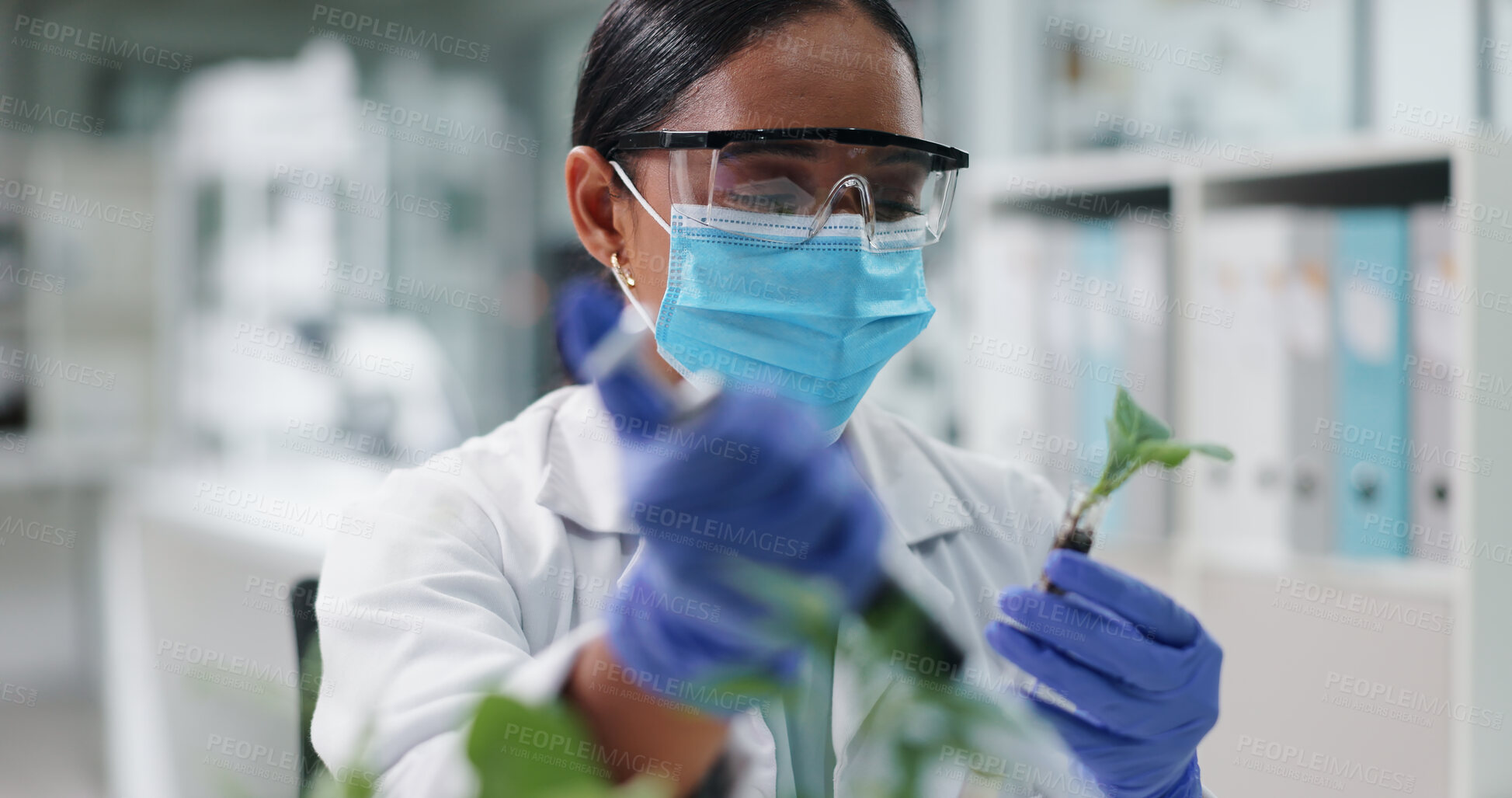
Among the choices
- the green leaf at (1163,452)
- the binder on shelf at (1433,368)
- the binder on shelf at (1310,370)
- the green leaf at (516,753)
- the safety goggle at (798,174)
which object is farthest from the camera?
the binder on shelf at (1310,370)

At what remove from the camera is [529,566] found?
41.1 inches

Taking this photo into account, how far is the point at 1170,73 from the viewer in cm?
283

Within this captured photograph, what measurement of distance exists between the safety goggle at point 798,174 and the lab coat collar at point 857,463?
0.24 m

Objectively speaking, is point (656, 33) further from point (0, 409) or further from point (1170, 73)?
point (0, 409)

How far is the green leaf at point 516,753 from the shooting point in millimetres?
358

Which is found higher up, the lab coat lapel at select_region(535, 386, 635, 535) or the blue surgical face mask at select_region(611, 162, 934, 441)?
the blue surgical face mask at select_region(611, 162, 934, 441)

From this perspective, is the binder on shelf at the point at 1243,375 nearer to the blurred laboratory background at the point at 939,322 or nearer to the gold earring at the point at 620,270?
the blurred laboratory background at the point at 939,322

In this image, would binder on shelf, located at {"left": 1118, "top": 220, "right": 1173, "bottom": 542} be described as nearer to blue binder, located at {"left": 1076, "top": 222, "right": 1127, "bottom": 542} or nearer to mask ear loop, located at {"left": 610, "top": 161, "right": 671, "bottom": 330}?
blue binder, located at {"left": 1076, "top": 222, "right": 1127, "bottom": 542}

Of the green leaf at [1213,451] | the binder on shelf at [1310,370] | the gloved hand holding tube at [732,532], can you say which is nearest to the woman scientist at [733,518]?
the gloved hand holding tube at [732,532]

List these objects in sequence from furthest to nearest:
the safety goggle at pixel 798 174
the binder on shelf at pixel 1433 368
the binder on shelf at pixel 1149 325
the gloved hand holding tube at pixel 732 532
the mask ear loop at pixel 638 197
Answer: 1. the binder on shelf at pixel 1149 325
2. the binder on shelf at pixel 1433 368
3. the mask ear loop at pixel 638 197
4. the safety goggle at pixel 798 174
5. the gloved hand holding tube at pixel 732 532

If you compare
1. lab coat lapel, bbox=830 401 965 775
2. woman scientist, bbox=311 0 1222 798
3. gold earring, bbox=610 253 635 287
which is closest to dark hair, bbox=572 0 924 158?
woman scientist, bbox=311 0 1222 798

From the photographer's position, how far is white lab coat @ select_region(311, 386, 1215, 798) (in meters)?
0.76

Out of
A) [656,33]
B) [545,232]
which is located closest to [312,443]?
[545,232]

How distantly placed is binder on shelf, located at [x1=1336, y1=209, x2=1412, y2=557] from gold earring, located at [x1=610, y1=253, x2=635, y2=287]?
137 centimetres
